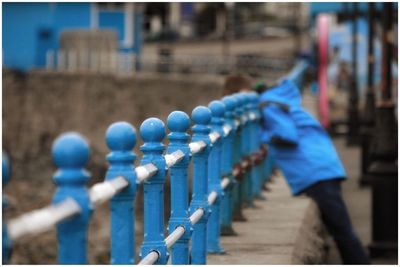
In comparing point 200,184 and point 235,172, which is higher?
point 200,184

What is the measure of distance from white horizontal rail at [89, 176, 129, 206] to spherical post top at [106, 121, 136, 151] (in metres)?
0.11

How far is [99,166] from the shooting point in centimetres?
3819

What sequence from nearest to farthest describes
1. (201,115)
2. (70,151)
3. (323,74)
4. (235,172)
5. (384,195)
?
(70,151)
(201,115)
(235,172)
(384,195)
(323,74)

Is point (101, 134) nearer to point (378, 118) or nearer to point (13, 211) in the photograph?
point (13, 211)

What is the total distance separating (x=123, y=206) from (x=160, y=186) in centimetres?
90

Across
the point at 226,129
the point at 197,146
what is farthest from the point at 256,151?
the point at 197,146

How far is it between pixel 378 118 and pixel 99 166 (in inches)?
1081

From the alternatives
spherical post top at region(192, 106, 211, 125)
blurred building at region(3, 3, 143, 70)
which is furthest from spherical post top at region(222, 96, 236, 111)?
blurred building at region(3, 3, 143, 70)

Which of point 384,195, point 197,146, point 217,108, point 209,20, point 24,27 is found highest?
point 209,20

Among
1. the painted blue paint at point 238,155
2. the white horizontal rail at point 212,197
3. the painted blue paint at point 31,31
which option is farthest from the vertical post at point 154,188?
the painted blue paint at point 31,31

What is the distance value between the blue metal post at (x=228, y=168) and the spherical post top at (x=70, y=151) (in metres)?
4.77

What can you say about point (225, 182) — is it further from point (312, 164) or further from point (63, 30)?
point (63, 30)

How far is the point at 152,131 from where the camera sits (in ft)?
16.3

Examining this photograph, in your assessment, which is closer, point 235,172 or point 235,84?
point 235,172
